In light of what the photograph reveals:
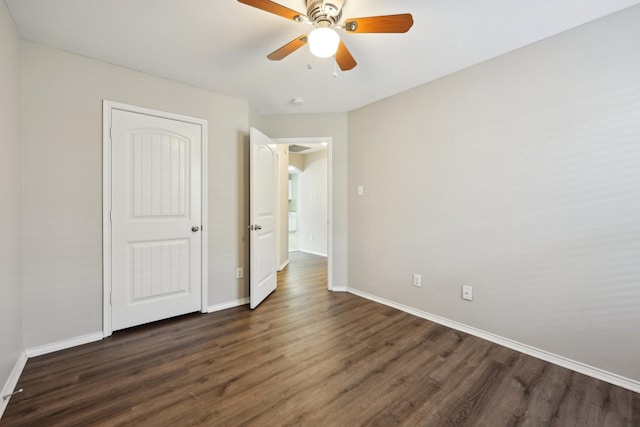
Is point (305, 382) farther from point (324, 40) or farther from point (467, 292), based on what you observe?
point (324, 40)

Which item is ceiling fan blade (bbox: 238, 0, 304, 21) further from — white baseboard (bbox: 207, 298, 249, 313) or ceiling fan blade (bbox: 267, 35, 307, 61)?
white baseboard (bbox: 207, 298, 249, 313)

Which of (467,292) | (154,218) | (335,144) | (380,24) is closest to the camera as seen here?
(380,24)

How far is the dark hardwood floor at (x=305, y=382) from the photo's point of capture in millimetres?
1455

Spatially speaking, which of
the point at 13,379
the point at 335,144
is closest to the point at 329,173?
the point at 335,144

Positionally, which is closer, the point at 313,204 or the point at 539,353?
the point at 539,353

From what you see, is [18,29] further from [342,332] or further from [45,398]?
[342,332]

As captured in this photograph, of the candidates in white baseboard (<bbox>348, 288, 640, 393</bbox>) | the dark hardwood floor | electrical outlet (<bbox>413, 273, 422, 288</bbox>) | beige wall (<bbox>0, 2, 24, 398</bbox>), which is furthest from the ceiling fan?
white baseboard (<bbox>348, 288, 640, 393</bbox>)

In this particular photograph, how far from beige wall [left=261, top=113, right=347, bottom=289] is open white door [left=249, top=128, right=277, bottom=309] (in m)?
0.38

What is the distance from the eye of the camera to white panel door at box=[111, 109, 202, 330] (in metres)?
2.36

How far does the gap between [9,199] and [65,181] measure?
0.45 m

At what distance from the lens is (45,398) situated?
5.19 feet

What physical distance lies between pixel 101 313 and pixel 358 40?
9.93ft

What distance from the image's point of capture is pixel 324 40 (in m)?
1.48

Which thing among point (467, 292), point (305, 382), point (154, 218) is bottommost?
point (305, 382)
